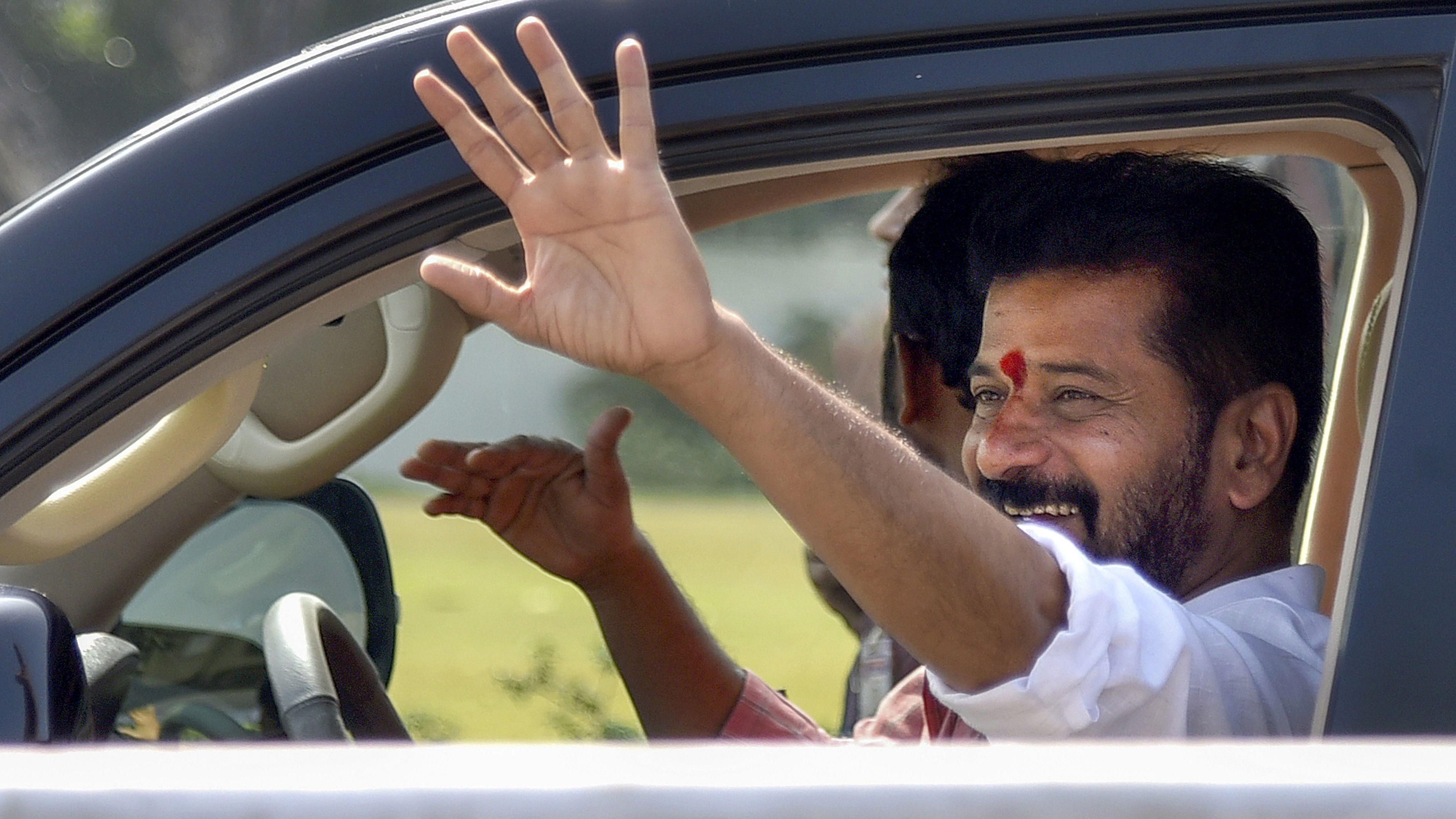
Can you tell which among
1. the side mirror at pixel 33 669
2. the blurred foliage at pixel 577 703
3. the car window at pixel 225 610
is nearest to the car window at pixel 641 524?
the blurred foliage at pixel 577 703

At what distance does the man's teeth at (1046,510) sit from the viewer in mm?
1655

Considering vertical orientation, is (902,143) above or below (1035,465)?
above

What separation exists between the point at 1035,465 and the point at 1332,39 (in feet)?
2.03

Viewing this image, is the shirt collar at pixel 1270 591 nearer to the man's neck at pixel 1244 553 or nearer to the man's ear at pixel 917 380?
the man's neck at pixel 1244 553

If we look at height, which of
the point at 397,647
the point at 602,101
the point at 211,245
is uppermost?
the point at 602,101

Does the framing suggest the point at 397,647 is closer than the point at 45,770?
No

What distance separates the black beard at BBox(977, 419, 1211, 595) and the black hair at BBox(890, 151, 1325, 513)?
6cm

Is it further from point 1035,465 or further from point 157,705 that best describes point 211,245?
point 157,705

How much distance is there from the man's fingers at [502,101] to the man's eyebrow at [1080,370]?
0.74 metres

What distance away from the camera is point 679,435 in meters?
15.9

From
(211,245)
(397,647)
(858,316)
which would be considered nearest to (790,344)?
(858,316)

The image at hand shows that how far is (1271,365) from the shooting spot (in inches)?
70.3

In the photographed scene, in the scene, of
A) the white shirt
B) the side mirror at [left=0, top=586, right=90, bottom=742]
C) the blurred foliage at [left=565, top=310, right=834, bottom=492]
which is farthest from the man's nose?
the blurred foliage at [left=565, top=310, right=834, bottom=492]

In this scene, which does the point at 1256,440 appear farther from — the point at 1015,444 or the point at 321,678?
the point at 321,678
